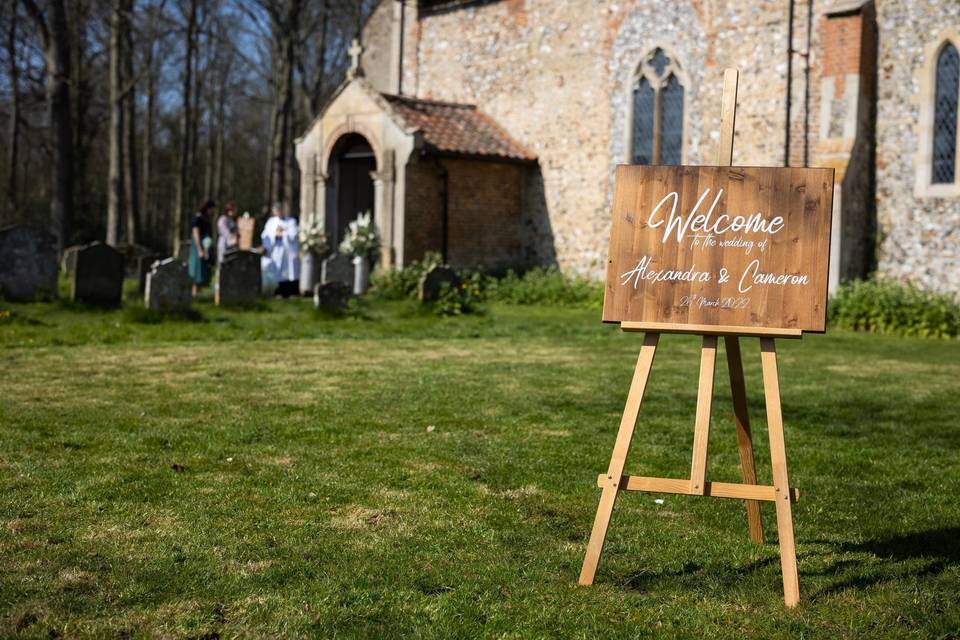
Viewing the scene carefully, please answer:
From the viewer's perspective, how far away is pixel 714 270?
4328 millimetres

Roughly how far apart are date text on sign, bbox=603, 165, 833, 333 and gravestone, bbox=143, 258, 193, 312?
11070mm

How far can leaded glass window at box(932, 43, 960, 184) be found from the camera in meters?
16.4

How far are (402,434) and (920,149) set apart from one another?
13.3 meters

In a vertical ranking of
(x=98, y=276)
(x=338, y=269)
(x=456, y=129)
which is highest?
(x=456, y=129)

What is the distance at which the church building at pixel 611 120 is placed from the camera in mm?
16703

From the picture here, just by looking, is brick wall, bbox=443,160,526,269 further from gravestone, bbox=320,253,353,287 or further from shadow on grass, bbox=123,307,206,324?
shadow on grass, bbox=123,307,206,324

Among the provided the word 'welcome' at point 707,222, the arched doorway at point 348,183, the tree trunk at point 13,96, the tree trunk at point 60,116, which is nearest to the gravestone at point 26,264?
the tree trunk at point 60,116

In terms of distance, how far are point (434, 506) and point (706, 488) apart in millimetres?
1589

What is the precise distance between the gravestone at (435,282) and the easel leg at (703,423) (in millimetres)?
12729

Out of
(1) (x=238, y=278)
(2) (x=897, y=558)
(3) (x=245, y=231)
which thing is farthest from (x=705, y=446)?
(3) (x=245, y=231)

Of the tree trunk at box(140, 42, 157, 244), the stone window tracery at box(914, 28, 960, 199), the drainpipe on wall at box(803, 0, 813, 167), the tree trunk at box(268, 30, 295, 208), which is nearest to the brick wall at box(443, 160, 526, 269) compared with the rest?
the drainpipe on wall at box(803, 0, 813, 167)

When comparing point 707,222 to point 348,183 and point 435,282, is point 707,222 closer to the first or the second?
point 435,282

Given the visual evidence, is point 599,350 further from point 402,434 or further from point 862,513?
point 862,513

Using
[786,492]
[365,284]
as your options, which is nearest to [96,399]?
[786,492]
